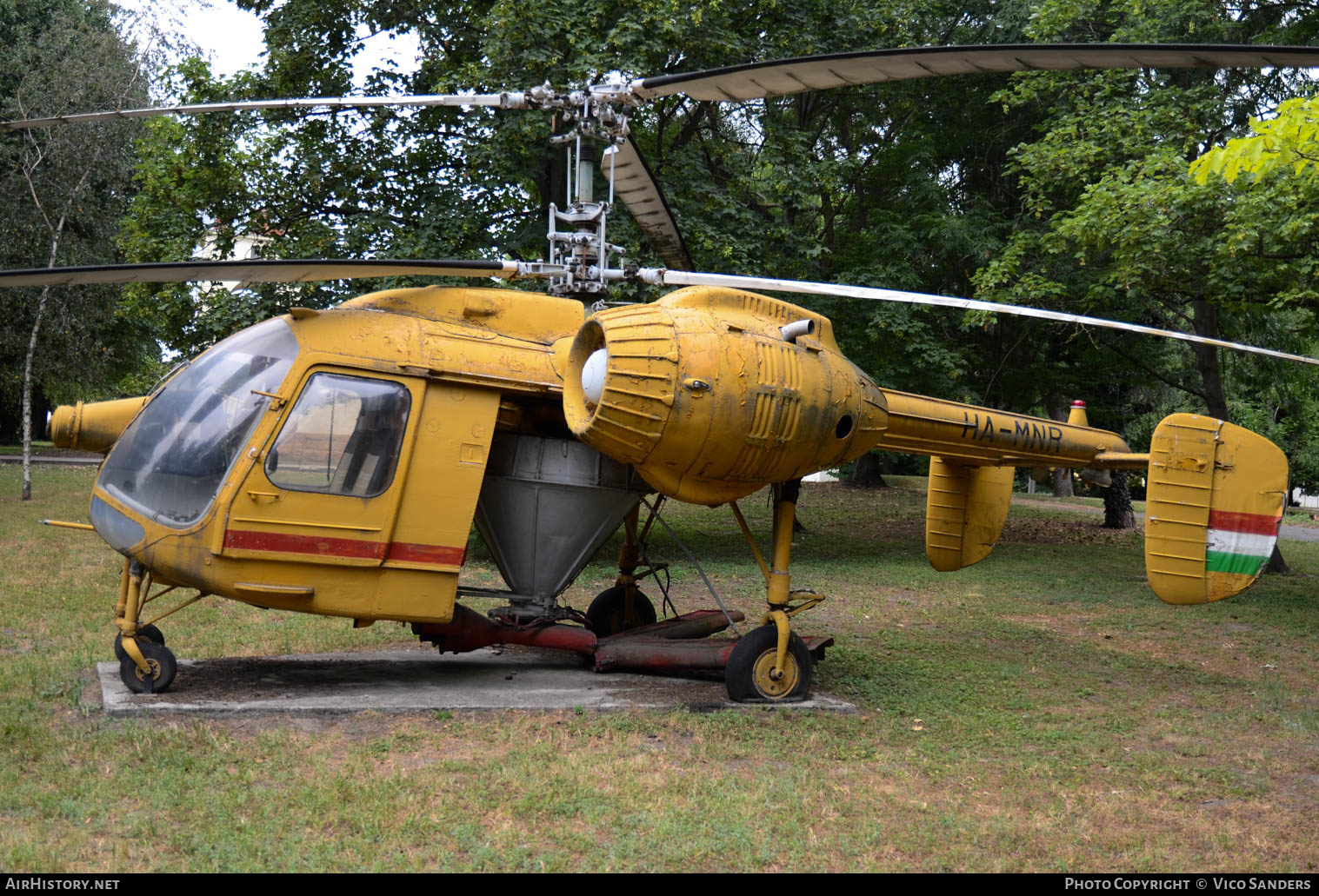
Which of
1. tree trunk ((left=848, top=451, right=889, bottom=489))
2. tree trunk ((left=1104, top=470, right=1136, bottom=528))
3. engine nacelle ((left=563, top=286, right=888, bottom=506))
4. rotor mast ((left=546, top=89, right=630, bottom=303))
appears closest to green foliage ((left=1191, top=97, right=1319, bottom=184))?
engine nacelle ((left=563, top=286, right=888, bottom=506))

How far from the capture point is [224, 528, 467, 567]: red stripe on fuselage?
21.5 ft

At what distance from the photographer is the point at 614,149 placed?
686 cm

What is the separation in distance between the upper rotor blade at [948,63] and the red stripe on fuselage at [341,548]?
10.4 feet

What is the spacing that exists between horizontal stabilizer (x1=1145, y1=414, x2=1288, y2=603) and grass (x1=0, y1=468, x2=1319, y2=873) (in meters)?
1.00

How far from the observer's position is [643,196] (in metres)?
7.40

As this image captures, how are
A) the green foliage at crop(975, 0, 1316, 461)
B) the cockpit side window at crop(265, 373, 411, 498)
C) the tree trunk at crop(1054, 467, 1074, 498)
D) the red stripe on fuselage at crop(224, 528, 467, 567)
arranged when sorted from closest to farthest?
the red stripe on fuselage at crop(224, 528, 467, 567) → the cockpit side window at crop(265, 373, 411, 498) → the green foliage at crop(975, 0, 1316, 461) → the tree trunk at crop(1054, 467, 1074, 498)

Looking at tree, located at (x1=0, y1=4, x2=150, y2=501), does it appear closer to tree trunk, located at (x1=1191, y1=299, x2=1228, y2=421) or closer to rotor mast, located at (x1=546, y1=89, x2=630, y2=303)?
rotor mast, located at (x1=546, y1=89, x2=630, y2=303)

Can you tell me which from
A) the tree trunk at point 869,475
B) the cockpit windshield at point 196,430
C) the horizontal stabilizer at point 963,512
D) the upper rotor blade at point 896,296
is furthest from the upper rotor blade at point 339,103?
the tree trunk at point 869,475

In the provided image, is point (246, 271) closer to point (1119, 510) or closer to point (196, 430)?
point (196, 430)

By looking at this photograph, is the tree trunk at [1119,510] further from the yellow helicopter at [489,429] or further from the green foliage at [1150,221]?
the yellow helicopter at [489,429]

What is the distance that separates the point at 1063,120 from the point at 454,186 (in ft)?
27.7

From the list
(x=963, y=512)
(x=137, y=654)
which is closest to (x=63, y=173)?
(x=137, y=654)

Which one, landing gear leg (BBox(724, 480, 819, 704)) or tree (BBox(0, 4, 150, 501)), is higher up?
tree (BBox(0, 4, 150, 501))

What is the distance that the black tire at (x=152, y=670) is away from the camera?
22.4 feet
